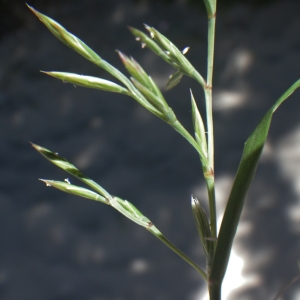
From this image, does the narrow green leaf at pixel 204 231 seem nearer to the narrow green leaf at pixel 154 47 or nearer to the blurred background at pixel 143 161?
the narrow green leaf at pixel 154 47

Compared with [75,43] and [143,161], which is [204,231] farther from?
[143,161]

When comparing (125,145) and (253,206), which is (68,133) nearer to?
(125,145)

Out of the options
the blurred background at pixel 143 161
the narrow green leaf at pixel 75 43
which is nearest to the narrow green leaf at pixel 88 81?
the narrow green leaf at pixel 75 43

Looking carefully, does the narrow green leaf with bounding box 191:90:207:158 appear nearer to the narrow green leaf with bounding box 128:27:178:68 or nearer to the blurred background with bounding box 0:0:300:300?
the narrow green leaf with bounding box 128:27:178:68


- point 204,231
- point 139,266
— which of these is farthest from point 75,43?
point 139,266

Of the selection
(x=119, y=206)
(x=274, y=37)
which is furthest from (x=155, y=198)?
(x=119, y=206)

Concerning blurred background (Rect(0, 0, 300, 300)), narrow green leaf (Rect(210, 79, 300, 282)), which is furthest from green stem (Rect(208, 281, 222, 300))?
blurred background (Rect(0, 0, 300, 300))
